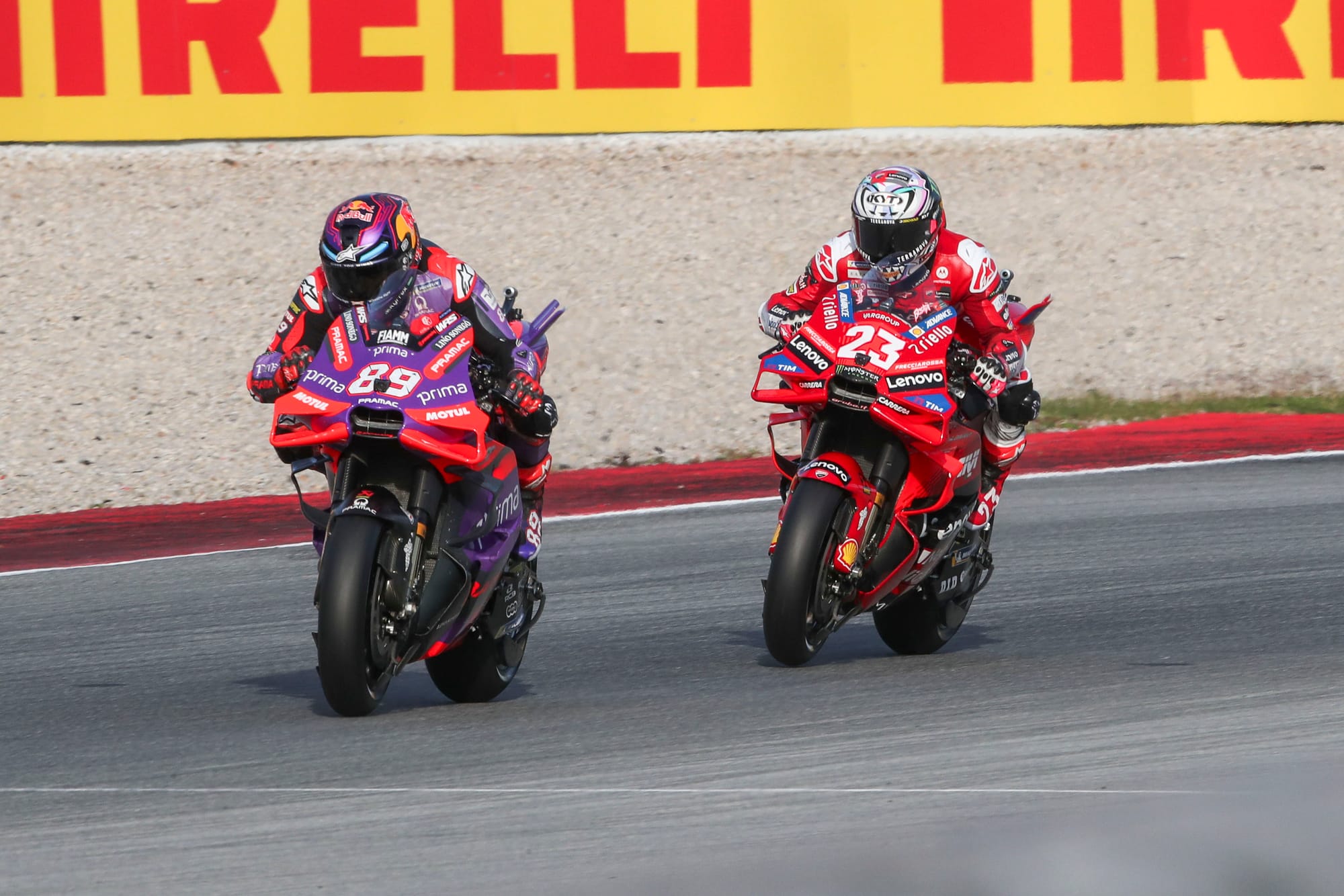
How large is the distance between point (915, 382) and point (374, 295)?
2075mm

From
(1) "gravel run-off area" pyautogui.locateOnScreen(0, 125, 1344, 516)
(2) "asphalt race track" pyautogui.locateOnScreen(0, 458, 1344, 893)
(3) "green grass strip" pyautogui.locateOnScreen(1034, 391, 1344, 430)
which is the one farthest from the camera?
(1) "gravel run-off area" pyautogui.locateOnScreen(0, 125, 1344, 516)

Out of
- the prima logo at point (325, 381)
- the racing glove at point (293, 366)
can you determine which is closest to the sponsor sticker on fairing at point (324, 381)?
the prima logo at point (325, 381)

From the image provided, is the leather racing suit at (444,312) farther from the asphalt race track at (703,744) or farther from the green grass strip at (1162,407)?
the green grass strip at (1162,407)

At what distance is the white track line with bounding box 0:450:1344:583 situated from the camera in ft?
34.4

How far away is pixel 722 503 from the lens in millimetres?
11938

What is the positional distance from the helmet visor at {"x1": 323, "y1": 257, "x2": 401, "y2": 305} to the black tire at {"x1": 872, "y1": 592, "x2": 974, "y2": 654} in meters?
2.51

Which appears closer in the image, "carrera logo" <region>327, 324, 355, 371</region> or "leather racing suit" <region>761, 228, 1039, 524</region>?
"carrera logo" <region>327, 324, 355, 371</region>

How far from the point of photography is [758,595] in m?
9.08

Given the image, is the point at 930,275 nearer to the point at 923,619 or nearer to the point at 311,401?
the point at 923,619

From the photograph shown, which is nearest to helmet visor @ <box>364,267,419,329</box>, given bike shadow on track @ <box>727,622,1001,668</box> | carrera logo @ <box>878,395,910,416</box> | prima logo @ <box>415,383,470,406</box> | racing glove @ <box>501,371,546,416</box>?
prima logo @ <box>415,383,470,406</box>

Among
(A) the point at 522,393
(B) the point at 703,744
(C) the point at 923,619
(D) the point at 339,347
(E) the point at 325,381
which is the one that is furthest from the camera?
(C) the point at 923,619

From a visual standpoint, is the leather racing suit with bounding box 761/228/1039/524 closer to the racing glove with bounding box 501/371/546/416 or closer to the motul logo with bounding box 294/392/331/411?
the racing glove with bounding box 501/371/546/416

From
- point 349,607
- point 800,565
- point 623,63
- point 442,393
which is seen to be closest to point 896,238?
point 800,565

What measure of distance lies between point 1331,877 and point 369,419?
3283mm
